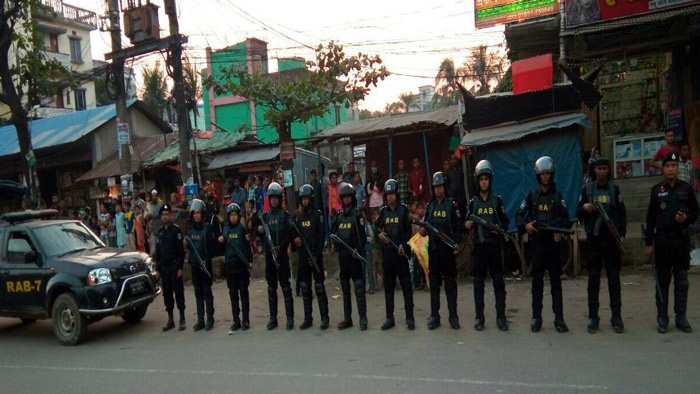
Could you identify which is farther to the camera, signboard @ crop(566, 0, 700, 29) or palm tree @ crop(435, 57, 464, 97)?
palm tree @ crop(435, 57, 464, 97)

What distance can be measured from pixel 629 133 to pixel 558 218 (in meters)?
9.69

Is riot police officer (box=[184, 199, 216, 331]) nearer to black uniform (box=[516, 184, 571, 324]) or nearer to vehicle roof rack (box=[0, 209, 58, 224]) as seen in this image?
vehicle roof rack (box=[0, 209, 58, 224])

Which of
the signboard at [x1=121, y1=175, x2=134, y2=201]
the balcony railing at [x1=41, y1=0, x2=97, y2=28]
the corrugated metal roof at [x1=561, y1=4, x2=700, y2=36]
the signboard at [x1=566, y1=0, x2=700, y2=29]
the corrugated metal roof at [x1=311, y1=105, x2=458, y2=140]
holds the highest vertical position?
the balcony railing at [x1=41, y1=0, x2=97, y2=28]

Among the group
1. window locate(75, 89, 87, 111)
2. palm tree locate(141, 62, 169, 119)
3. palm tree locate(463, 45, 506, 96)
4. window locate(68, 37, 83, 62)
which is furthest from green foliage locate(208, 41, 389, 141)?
window locate(68, 37, 83, 62)

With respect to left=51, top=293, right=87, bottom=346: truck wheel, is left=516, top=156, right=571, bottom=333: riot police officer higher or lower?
higher

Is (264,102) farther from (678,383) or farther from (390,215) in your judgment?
(678,383)

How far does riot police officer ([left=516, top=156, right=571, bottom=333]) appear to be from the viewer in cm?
661

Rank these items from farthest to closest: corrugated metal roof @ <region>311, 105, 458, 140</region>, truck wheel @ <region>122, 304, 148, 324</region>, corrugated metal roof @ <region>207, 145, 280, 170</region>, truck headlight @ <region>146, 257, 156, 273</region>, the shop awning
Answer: corrugated metal roof @ <region>207, 145, 280, 170</region> → corrugated metal roof @ <region>311, 105, 458, 140</region> → the shop awning → truck wheel @ <region>122, 304, 148, 324</region> → truck headlight @ <region>146, 257, 156, 273</region>

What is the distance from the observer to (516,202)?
10539 mm

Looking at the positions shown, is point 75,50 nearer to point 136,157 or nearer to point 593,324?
point 136,157

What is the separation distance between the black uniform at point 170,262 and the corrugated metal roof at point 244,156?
818 cm

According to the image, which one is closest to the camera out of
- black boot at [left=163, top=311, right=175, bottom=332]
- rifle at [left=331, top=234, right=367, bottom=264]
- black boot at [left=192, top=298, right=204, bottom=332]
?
rifle at [left=331, top=234, right=367, bottom=264]

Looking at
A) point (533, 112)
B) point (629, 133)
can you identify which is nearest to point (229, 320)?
point (533, 112)

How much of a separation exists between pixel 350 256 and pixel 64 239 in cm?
473
